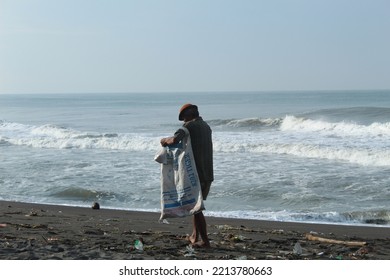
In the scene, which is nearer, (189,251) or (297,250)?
(189,251)

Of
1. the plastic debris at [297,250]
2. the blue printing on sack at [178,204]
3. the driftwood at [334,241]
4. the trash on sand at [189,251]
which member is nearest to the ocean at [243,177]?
the driftwood at [334,241]

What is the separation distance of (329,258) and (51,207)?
6340 millimetres

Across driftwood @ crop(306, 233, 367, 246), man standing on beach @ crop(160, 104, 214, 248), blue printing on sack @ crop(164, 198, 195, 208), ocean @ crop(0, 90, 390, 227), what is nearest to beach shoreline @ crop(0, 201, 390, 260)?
driftwood @ crop(306, 233, 367, 246)

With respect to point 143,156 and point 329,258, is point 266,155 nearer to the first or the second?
point 143,156

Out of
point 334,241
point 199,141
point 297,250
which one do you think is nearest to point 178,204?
point 199,141

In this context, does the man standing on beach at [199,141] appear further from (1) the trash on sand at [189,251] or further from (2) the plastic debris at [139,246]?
(2) the plastic debris at [139,246]

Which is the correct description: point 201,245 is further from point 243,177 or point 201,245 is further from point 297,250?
point 243,177

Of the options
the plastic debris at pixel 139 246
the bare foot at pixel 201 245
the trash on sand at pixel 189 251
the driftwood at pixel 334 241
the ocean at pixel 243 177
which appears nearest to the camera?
the trash on sand at pixel 189 251

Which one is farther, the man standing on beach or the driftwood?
the driftwood

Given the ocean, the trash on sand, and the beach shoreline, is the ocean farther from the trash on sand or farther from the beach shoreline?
the trash on sand

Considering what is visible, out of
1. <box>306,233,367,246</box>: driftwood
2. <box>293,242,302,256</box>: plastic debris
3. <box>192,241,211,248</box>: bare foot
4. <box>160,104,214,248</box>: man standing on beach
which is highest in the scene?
<box>160,104,214,248</box>: man standing on beach

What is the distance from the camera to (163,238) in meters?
6.40

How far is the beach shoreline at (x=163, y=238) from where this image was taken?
17.5 ft

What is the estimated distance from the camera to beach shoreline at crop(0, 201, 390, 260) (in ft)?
17.5
